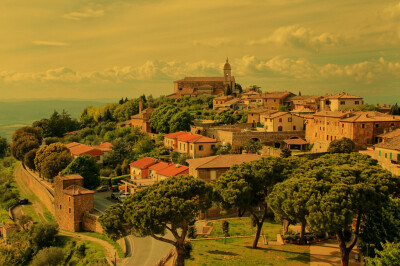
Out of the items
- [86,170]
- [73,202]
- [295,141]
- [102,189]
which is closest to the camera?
[73,202]

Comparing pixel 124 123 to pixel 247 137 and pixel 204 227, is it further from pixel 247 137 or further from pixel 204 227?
pixel 204 227

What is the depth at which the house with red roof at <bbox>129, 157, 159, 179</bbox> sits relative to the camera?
45.6 m

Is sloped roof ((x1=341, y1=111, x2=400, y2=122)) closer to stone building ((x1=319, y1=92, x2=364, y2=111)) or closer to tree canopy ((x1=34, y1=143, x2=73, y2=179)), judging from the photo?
stone building ((x1=319, y1=92, x2=364, y2=111))

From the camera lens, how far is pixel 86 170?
45.4 meters

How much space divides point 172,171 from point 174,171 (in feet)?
1.03

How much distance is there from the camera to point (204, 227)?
29.3 m

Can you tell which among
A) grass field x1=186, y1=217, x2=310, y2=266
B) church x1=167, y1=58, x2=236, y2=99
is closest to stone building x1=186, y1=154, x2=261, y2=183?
grass field x1=186, y1=217, x2=310, y2=266

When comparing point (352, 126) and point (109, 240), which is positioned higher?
point (352, 126)

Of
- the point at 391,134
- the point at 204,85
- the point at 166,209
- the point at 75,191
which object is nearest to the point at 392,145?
the point at 391,134

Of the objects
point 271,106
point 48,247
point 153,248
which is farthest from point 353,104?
point 48,247

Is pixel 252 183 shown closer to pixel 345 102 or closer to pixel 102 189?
pixel 102 189

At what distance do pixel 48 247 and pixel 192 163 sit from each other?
15.0m

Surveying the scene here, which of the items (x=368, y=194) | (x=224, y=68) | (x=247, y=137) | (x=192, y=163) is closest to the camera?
(x=368, y=194)

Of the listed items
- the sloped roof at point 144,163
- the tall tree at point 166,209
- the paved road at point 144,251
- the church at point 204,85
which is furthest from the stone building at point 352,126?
the church at point 204,85
